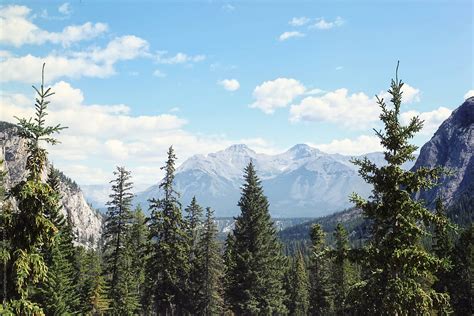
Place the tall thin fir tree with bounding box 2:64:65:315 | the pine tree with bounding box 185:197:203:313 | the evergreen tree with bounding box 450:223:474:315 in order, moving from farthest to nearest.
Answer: the pine tree with bounding box 185:197:203:313 < the evergreen tree with bounding box 450:223:474:315 < the tall thin fir tree with bounding box 2:64:65:315

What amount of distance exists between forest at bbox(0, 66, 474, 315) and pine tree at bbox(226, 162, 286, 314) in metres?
0.10

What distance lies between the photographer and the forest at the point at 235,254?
15422mm

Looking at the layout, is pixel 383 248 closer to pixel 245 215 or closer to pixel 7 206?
pixel 7 206

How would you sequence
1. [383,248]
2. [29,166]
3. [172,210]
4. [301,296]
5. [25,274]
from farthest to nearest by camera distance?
1. [301,296]
2. [172,210]
3. [383,248]
4. [29,166]
5. [25,274]

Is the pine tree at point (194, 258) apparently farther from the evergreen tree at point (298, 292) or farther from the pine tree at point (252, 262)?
the evergreen tree at point (298, 292)

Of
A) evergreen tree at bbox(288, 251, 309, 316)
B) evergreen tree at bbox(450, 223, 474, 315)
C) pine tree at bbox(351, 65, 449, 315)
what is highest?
pine tree at bbox(351, 65, 449, 315)

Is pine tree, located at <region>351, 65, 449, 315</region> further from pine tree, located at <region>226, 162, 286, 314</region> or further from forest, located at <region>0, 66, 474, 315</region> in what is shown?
pine tree, located at <region>226, 162, 286, 314</region>

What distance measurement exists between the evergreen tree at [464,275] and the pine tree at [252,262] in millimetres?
17121

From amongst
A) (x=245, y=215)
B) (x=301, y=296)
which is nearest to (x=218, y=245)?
(x=245, y=215)

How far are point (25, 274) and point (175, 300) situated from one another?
98.8 feet

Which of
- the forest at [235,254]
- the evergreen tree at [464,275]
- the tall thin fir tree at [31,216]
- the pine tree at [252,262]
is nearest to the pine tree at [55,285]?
the forest at [235,254]

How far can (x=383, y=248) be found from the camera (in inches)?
655

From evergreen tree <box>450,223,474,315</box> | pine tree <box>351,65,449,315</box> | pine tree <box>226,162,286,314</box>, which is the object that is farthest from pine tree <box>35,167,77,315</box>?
evergreen tree <box>450,223,474,315</box>

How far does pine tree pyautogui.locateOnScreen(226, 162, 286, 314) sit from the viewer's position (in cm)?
4378
